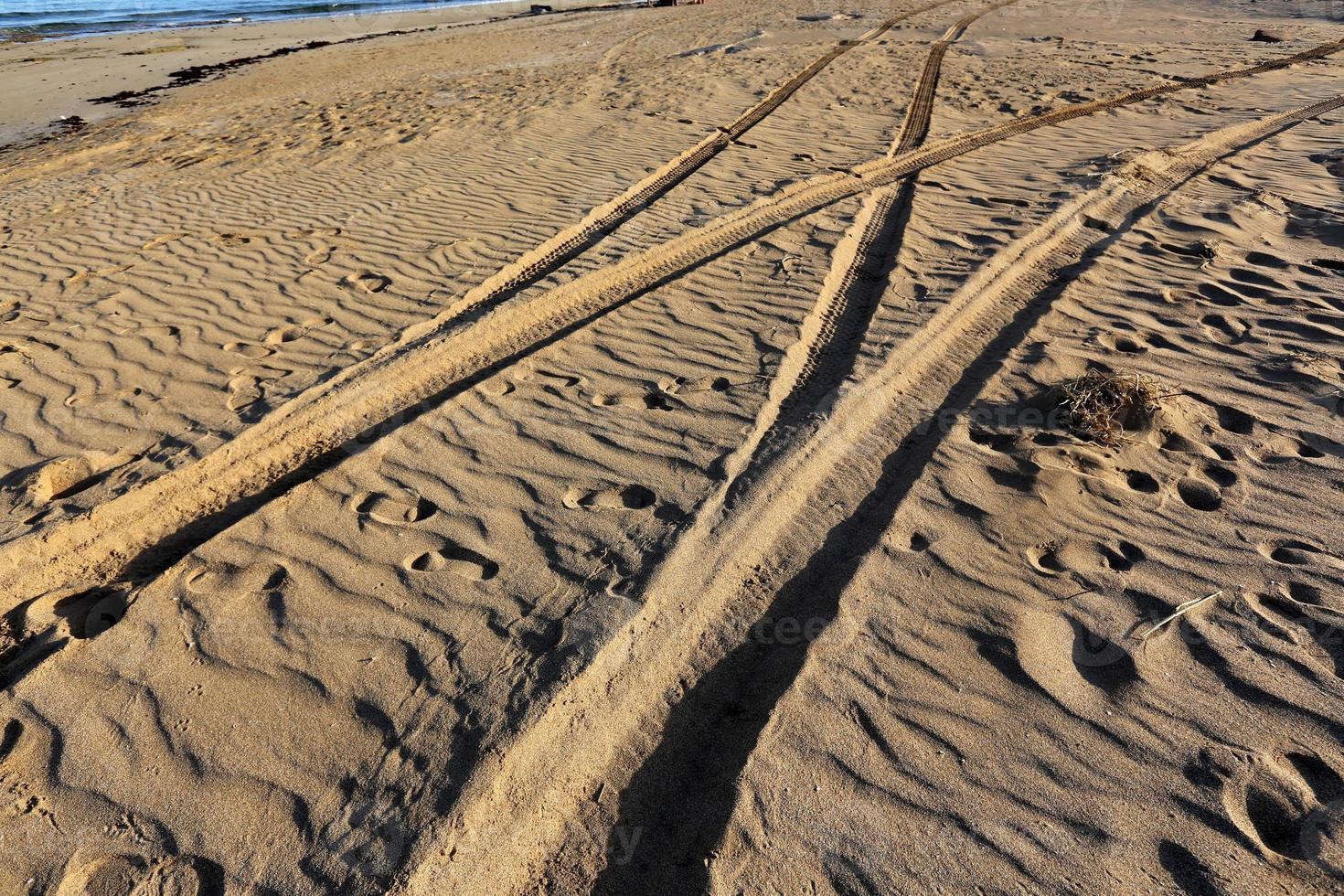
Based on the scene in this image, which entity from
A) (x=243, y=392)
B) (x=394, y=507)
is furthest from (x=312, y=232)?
(x=394, y=507)

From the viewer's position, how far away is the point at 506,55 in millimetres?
15789

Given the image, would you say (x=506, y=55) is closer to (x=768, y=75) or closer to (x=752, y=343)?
(x=768, y=75)

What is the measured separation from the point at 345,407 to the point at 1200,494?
14.0 feet

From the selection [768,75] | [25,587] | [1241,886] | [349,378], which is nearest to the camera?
[1241,886]

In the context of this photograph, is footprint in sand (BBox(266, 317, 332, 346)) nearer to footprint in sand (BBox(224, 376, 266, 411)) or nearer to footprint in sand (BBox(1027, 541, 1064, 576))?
footprint in sand (BBox(224, 376, 266, 411))

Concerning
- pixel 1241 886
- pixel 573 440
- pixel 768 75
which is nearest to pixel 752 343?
pixel 573 440

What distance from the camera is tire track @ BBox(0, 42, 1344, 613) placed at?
317cm

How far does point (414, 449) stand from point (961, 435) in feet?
9.12

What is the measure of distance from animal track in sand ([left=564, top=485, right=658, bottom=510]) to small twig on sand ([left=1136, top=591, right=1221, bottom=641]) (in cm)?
197

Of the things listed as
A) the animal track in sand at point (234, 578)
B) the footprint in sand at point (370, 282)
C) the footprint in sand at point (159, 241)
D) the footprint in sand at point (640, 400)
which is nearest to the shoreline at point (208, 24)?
the footprint in sand at point (159, 241)

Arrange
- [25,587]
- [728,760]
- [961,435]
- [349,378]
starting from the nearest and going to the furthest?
[728,760] → [25,587] → [961,435] → [349,378]

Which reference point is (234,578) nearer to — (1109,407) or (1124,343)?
(1109,407)

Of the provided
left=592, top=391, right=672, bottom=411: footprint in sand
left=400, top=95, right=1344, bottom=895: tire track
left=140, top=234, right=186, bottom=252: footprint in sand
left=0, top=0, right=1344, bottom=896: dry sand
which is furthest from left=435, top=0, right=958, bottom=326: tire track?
left=140, top=234, right=186, bottom=252: footprint in sand

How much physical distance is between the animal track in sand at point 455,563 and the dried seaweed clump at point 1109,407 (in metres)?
2.84
